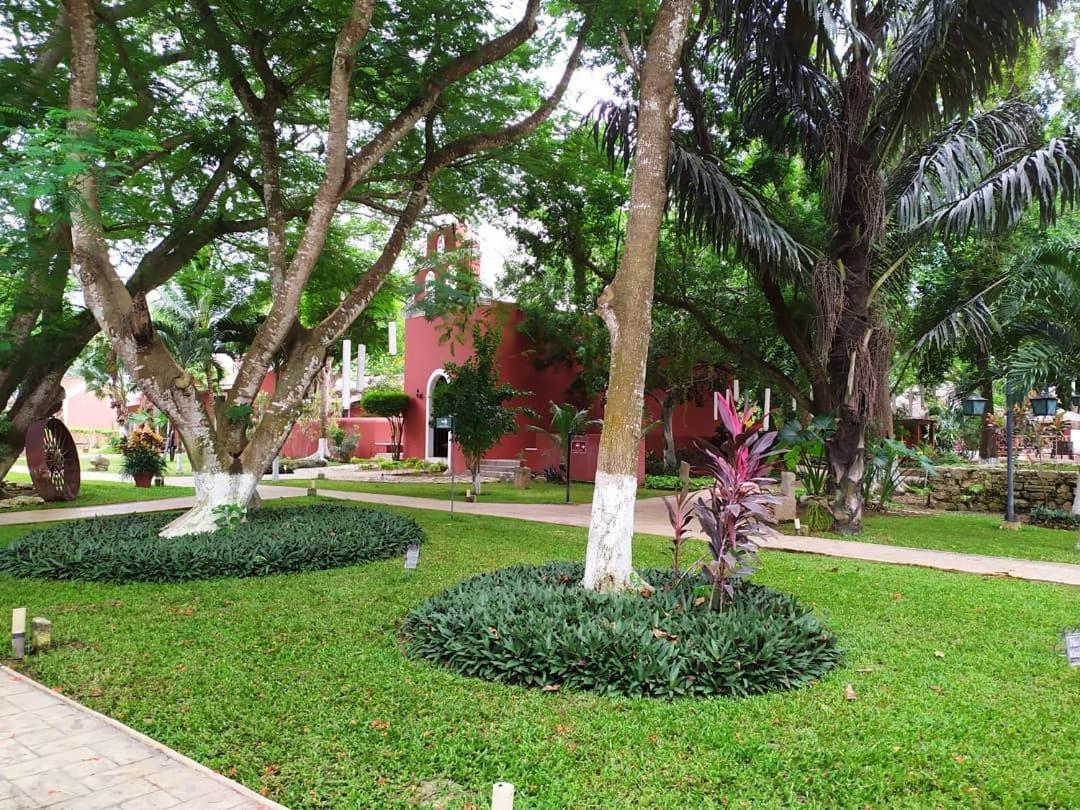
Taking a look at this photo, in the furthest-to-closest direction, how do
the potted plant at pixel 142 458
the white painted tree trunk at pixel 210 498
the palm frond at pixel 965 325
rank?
the potted plant at pixel 142 458
the palm frond at pixel 965 325
the white painted tree trunk at pixel 210 498

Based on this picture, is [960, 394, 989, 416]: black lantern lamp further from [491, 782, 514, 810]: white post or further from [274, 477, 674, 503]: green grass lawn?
[491, 782, 514, 810]: white post

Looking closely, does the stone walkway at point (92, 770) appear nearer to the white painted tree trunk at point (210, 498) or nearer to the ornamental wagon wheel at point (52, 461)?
the white painted tree trunk at point (210, 498)

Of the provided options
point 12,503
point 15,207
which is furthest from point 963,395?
point 12,503

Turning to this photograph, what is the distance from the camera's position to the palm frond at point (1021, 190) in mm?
9547

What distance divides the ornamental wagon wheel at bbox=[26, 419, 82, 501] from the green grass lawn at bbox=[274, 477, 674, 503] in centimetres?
516

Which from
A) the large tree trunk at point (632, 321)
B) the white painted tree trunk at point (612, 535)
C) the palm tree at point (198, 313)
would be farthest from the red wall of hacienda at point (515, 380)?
the white painted tree trunk at point (612, 535)

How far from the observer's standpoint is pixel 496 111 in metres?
11.2

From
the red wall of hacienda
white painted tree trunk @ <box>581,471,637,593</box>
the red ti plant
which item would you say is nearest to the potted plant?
the red wall of hacienda

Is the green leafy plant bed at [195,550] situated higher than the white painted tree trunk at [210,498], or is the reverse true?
the white painted tree trunk at [210,498]

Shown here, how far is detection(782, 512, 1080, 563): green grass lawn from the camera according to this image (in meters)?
9.60

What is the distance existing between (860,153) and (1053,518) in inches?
301

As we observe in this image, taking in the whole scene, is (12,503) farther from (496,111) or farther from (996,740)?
(996,740)

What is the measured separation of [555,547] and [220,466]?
4.28 m

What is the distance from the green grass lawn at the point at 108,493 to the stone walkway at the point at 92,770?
1137 cm
